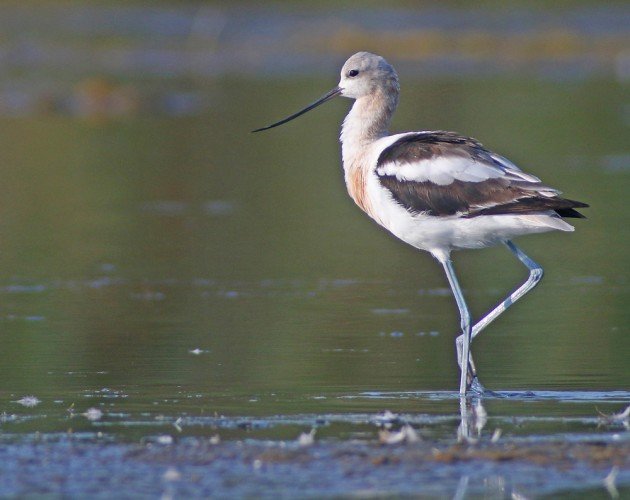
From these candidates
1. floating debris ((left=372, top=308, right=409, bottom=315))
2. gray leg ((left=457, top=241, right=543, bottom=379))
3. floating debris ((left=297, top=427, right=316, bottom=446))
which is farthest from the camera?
floating debris ((left=372, top=308, right=409, bottom=315))

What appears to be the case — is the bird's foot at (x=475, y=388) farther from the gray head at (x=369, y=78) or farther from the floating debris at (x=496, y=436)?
the gray head at (x=369, y=78)

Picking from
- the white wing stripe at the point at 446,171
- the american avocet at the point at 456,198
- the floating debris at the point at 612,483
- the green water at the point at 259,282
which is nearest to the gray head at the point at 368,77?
the american avocet at the point at 456,198

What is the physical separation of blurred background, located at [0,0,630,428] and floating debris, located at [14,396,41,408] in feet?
0.28

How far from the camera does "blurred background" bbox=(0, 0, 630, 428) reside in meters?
8.01

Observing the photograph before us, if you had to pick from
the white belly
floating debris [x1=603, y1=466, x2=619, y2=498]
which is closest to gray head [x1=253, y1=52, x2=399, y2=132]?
the white belly

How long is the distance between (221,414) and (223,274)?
458 cm

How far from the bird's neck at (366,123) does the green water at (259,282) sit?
1.13 meters

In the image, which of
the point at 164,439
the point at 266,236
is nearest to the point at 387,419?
the point at 164,439

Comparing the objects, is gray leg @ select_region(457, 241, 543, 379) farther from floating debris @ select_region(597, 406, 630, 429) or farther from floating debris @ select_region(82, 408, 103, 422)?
floating debris @ select_region(82, 408, 103, 422)

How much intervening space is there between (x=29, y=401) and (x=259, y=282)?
402 cm

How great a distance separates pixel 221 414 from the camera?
267 inches

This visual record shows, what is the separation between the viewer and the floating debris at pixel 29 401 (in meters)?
7.02

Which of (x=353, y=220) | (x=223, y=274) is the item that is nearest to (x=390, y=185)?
(x=223, y=274)

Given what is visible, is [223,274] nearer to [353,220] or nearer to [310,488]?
[353,220]
